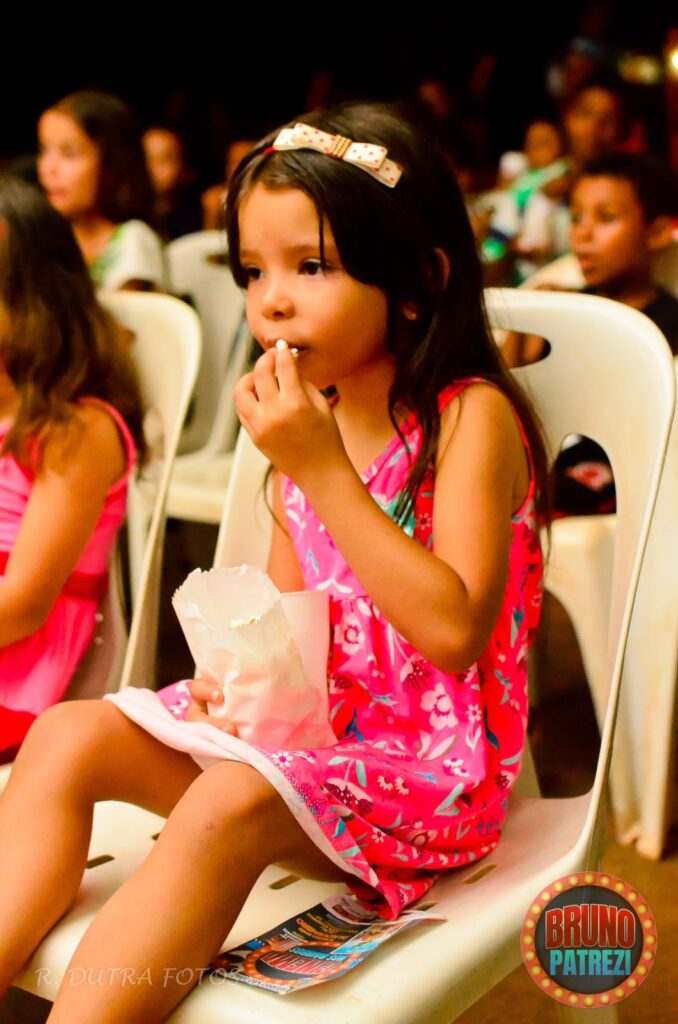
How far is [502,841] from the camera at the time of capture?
958 millimetres

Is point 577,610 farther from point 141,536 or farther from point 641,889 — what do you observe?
point 141,536

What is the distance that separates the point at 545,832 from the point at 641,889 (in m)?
0.59

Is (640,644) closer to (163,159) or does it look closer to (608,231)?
(608,231)

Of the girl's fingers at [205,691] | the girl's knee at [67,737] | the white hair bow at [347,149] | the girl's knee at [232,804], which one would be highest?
the white hair bow at [347,149]

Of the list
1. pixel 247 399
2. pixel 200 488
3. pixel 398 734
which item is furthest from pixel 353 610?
pixel 200 488

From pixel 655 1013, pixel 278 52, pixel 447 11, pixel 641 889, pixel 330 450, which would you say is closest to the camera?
pixel 330 450

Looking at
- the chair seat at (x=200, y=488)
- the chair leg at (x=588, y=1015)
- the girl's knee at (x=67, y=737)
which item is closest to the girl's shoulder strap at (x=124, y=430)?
the girl's knee at (x=67, y=737)

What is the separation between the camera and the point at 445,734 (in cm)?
94

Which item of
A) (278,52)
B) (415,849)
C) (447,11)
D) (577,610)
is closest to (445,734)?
(415,849)

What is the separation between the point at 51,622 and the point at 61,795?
0.41m

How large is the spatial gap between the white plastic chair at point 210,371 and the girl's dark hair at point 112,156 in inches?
6.9

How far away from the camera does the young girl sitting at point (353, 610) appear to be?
77 cm

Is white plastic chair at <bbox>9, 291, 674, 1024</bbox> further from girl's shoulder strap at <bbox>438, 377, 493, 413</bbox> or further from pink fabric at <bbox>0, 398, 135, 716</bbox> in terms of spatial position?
pink fabric at <bbox>0, 398, 135, 716</bbox>

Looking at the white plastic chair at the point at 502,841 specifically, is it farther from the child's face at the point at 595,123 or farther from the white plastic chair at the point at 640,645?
the child's face at the point at 595,123
